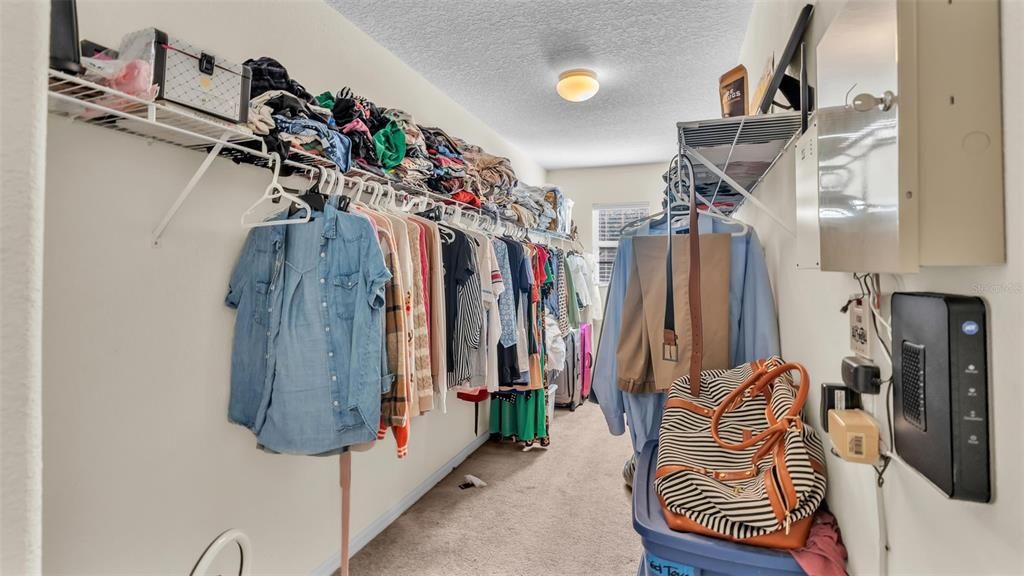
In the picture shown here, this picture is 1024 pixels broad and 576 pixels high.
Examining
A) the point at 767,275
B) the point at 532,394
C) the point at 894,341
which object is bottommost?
the point at 532,394

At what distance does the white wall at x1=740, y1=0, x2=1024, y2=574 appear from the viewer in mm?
477

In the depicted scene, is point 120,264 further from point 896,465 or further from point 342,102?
point 896,465

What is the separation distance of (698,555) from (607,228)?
477 centimetres

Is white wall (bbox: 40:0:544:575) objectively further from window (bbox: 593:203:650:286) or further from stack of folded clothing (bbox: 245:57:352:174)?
window (bbox: 593:203:650:286)

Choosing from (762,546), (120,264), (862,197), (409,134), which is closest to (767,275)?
(762,546)

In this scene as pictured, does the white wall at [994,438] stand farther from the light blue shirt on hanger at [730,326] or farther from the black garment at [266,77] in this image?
the black garment at [266,77]

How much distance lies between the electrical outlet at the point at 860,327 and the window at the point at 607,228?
180 inches

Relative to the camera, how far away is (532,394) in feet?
11.3

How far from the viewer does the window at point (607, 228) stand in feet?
17.8

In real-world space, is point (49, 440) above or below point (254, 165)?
below

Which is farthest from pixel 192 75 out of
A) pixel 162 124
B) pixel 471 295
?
pixel 471 295

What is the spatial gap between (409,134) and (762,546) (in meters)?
1.95

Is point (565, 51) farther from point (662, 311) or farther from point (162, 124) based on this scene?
point (162, 124)

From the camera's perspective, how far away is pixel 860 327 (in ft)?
2.75
